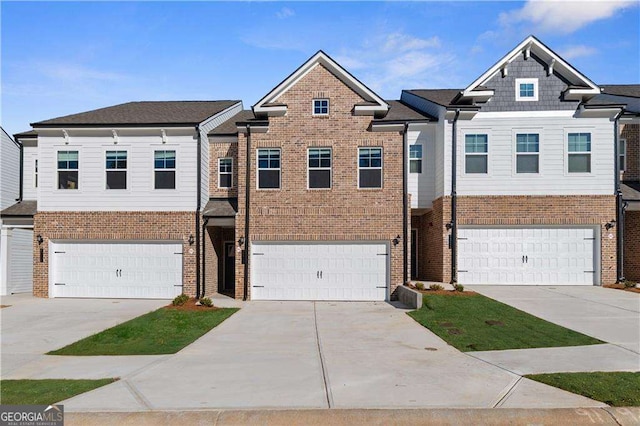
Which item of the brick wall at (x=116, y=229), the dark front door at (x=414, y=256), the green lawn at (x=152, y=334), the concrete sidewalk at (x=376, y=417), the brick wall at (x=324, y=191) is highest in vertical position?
the brick wall at (x=324, y=191)

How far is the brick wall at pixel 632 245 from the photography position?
19047mm

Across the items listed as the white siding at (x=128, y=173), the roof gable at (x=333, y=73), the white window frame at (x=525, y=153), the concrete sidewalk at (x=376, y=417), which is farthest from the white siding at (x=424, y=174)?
the concrete sidewalk at (x=376, y=417)

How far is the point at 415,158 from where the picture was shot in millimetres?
19750

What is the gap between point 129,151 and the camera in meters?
18.5

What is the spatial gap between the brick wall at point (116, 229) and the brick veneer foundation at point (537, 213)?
10247 millimetres

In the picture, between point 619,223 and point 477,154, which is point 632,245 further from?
point 477,154

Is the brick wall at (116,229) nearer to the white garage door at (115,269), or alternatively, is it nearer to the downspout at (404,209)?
the white garage door at (115,269)

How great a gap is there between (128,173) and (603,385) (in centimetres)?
1726

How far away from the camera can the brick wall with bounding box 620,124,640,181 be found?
19.5m

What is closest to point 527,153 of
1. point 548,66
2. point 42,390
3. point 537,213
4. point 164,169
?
point 537,213

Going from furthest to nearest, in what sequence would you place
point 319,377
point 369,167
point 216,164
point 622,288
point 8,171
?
point 8,171, point 216,164, point 369,167, point 622,288, point 319,377

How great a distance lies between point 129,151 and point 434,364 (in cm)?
1510

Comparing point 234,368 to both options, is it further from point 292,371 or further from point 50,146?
point 50,146

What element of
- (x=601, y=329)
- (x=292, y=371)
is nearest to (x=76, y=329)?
(x=292, y=371)
